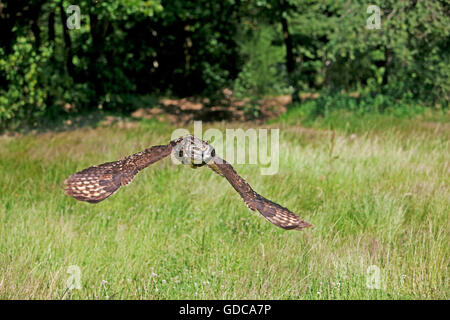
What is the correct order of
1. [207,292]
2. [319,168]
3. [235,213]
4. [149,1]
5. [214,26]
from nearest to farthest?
[207,292]
[235,213]
[319,168]
[149,1]
[214,26]

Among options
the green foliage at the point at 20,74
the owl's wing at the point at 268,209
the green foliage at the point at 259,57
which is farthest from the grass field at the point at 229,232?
the green foliage at the point at 259,57

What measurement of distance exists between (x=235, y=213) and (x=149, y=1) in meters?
6.95

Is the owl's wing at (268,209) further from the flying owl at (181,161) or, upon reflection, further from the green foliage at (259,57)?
the green foliage at (259,57)

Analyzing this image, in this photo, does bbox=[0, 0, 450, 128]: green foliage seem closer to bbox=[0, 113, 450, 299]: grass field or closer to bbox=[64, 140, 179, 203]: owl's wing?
bbox=[0, 113, 450, 299]: grass field

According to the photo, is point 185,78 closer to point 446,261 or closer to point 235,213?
point 235,213

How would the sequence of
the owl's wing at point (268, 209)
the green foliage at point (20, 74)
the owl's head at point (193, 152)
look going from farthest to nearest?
the green foliage at point (20, 74)
the owl's head at point (193, 152)
the owl's wing at point (268, 209)

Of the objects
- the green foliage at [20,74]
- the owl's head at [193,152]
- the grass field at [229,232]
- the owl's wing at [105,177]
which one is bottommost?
the grass field at [229,232]

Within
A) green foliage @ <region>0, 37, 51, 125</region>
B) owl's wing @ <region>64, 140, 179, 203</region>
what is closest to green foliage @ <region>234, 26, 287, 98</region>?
green foliage @ <region>0, 37, 51, 125</region>

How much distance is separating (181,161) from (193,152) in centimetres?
17

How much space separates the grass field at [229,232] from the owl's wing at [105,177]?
90 cm

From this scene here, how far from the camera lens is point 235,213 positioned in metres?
4.63

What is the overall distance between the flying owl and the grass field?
869 mm

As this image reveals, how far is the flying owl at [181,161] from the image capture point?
2604 millimetres
